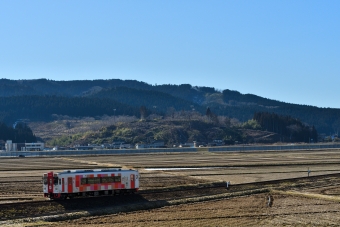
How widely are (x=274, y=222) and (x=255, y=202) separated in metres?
8.81

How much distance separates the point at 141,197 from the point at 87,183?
4.57 metres

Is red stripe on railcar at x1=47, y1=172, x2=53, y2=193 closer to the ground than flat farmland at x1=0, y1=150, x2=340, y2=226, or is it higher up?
higher up

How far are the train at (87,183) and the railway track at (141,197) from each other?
725 mm

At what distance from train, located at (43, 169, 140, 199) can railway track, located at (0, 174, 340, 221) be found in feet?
2.38

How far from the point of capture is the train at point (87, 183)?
1777 inches

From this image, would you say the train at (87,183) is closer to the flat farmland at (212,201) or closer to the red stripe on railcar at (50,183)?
the red stripe on railcar at (50,183)

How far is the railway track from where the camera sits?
40.6 m

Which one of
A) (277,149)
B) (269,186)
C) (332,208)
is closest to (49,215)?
(332,208)

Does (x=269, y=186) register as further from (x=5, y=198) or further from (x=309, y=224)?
(x=5, y=198)

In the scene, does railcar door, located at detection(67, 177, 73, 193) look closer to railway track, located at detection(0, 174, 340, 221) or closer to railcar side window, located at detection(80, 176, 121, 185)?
railway track, located at detection(0, 174, 340, 221)

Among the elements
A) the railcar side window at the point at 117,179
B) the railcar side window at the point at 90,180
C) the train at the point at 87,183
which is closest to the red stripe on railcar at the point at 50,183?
the train at the point at 87,183

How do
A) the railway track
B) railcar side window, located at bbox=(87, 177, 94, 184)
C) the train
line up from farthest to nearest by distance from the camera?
railcar side window, located at bbox=(87, 177, 94, 184) < the train < the railway track

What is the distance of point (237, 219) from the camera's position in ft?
123

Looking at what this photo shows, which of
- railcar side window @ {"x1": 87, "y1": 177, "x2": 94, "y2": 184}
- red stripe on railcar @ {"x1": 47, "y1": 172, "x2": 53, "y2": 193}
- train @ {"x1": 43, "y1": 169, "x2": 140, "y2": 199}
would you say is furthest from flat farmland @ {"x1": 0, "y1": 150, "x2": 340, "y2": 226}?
railcar side window @ {"x1": 87, "y1": 177, "x2": 94, "y2": 184}
